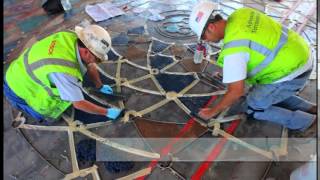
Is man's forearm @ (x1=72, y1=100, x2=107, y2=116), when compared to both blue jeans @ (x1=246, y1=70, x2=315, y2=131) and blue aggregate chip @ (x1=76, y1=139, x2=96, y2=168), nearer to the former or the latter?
blue aggregate chip @ (x1=76, y1=139, x2=96, y2=168)

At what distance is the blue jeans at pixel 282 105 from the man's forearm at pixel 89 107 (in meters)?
1.64

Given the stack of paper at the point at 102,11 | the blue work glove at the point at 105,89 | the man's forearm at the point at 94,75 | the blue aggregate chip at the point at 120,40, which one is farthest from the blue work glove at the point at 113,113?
the stack of paper at the point at 102,11

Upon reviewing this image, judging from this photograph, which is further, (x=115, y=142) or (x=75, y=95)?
(x=115, y=142)

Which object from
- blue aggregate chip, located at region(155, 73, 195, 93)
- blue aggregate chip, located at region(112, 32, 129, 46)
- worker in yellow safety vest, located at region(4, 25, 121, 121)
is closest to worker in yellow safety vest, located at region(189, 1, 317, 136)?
blue aggregate chip, located at region(155, 73, 195, 93)

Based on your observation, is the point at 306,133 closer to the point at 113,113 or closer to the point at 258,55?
the point at 258,55

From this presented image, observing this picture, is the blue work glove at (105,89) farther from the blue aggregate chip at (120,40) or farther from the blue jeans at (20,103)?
the blue aggregate chip at (120,40)

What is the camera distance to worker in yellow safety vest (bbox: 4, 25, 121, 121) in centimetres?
291

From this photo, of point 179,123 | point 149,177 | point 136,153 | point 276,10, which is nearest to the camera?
point 149,177

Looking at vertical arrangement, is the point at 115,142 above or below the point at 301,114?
below

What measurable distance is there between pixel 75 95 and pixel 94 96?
2.68 feet

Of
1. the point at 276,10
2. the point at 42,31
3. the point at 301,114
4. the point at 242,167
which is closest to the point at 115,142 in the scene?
the point at 242,167

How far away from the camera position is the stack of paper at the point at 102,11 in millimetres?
5379

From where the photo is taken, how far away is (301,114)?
3289mm

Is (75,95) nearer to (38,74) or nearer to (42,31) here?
(38,74)
